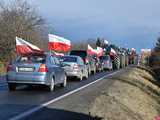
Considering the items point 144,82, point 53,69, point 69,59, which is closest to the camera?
point 53,69

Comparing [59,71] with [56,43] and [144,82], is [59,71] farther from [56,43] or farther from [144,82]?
[56,43]

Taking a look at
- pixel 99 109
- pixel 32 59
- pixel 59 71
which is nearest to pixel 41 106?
pixel 99 109

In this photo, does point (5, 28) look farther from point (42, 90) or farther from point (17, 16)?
point (42, 90)

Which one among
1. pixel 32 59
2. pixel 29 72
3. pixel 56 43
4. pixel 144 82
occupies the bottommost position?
pixel 144 82

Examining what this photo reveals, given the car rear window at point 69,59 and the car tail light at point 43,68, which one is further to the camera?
the car rear window at point 69,59

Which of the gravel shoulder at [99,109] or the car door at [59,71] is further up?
the car door at [59,71]

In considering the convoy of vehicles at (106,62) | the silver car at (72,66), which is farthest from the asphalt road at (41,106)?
the convoy of vehicles at (106,62)

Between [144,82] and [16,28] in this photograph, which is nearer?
[144,82]

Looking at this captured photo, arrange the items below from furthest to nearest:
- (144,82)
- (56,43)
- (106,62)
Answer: (106,62), (56,43), (144,82)

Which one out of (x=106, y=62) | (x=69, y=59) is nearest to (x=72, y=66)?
(x=69, y=59)

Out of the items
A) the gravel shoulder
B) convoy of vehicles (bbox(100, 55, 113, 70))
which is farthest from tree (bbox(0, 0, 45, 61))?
the gravel shoulder

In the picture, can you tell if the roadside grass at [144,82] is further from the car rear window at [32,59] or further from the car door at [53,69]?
the car rear window at [32,59]

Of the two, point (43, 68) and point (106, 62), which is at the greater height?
point (43, 68)

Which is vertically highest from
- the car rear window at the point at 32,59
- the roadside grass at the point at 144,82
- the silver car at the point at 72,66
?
the car rear window at the point at 32,59
